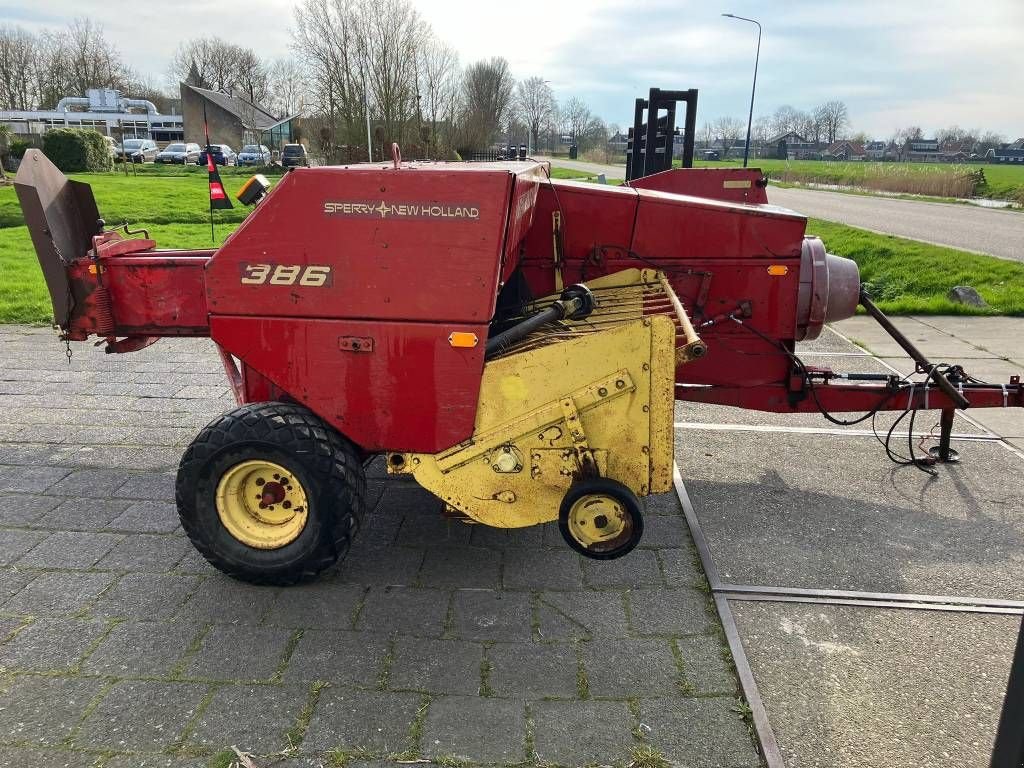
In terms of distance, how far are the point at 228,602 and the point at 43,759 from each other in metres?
0.95

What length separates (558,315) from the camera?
3428 millimetres

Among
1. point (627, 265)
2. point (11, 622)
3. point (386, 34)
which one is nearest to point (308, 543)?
point (11, 622)

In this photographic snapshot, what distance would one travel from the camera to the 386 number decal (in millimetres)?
3215

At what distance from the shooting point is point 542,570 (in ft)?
12.0

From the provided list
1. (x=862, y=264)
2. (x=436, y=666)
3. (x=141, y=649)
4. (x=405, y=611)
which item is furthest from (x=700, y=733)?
(x=862, y=264)

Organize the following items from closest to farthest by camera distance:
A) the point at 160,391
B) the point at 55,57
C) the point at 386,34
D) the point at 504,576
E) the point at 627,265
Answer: the point at 504,576 < the point at 627,265 < the point at 160,391 < the point at 386,34 < the point at 55,57

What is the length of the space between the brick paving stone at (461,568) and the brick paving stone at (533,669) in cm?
49

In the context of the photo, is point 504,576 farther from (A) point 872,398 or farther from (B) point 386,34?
(B) point 386,34

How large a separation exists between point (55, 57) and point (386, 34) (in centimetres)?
5010

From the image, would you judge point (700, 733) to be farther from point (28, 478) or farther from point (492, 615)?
point (28, 478)

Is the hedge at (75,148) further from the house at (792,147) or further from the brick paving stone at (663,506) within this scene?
the house at (792,147)

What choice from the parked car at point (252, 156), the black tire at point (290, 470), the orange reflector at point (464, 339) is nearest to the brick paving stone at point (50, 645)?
the black tire at point (290, 470)

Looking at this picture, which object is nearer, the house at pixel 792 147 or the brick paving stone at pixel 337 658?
the brick paving stone at pixel 337 658

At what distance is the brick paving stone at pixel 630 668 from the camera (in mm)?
2842
